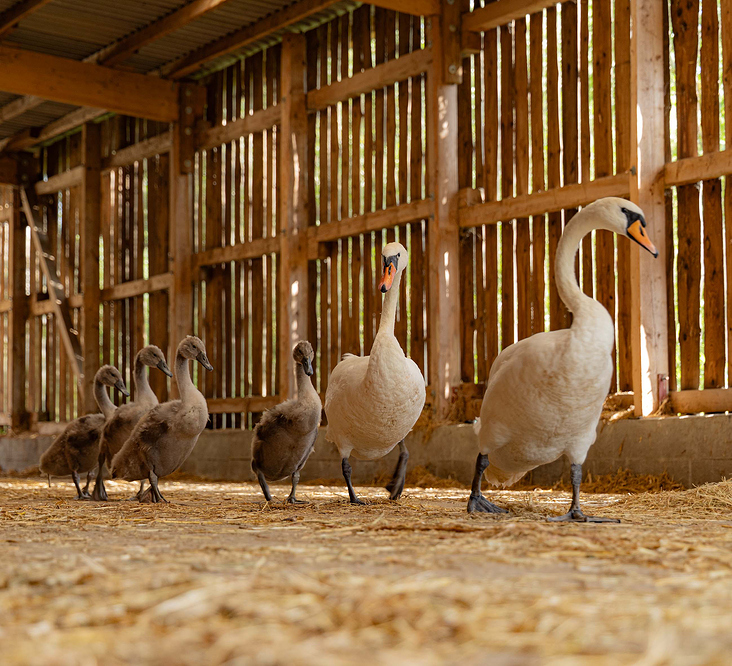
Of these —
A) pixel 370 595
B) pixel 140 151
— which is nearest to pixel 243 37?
pixel 140 151

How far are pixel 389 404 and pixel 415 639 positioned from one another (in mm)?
4476

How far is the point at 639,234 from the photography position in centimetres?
563

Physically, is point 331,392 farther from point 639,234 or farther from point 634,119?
point 634,119

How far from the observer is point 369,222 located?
40.8ft

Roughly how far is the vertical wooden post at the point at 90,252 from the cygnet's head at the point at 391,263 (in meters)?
10.5

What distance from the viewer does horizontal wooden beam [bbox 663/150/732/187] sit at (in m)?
8.80

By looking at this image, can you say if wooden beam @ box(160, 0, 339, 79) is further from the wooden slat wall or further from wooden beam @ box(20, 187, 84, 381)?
wooden beam @ box(20, 187, 84, 381)

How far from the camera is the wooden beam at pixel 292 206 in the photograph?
13156 millimetres

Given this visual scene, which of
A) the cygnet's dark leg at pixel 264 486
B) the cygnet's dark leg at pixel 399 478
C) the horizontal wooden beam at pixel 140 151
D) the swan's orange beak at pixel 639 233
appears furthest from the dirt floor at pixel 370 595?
the horizontal wooden beam at pixel 140 151

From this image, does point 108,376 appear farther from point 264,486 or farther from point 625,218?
point 625,218

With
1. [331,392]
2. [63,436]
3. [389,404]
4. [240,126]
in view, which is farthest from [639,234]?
[240,126]

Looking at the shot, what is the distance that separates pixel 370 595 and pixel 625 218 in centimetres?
356

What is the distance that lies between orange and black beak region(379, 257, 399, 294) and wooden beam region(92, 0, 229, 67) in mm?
6306

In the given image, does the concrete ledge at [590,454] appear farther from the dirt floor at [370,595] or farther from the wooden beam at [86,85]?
the wooden beam at [86,85]
